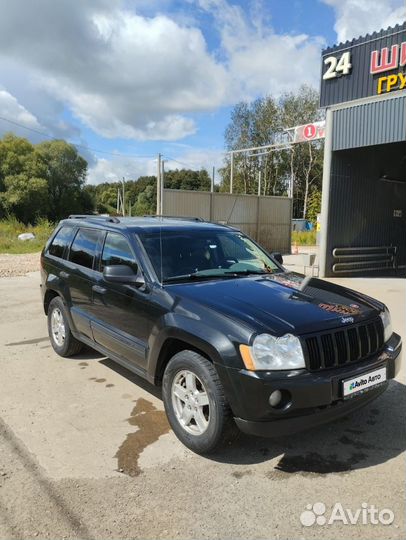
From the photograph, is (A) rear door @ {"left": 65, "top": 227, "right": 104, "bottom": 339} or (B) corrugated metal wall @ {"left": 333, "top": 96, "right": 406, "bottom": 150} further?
(B) corrugated metal wall @ {"left": 333, "top": 96, "right": 406, "bottom": 150}

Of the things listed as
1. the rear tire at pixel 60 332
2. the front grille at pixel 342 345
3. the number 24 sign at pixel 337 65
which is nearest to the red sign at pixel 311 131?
the number 24 sign at pixel 337 65

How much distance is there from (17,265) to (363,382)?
14.1 m

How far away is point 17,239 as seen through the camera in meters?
24.0

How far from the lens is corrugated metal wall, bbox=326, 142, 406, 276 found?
43.5ft

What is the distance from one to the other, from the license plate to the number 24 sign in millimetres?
10744

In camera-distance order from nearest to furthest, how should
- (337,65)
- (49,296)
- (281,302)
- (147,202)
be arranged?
(281,302) → (49,296) → (337,65) → (147,202)

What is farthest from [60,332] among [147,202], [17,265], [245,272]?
[147,202]

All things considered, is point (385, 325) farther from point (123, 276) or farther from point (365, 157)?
point (365, 157)

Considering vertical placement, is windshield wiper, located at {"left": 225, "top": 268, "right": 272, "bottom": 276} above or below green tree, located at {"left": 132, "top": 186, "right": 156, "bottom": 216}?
below

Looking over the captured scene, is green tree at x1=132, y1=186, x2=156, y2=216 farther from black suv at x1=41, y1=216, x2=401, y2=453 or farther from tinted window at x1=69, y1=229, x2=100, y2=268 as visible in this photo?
black suv at x1=41, y1=216, x2=401, y2=453

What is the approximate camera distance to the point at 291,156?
51.0 metres

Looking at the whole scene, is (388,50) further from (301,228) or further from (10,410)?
(301,228)

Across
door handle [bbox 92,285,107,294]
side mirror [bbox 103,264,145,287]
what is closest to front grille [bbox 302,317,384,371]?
side mirror [bbox 103,264,145,287]

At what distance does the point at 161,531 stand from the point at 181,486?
0.45 meters
